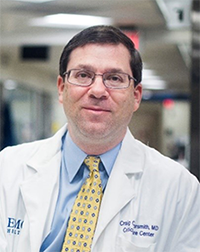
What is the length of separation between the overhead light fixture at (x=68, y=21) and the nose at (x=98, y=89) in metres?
4.74

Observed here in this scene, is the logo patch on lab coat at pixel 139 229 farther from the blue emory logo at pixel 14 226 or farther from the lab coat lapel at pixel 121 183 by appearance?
the blue emory logo at pixel 14 226

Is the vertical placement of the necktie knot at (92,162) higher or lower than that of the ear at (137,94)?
lower

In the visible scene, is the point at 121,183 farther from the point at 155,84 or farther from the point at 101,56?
the point at 155,84

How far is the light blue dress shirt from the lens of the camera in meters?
1.87

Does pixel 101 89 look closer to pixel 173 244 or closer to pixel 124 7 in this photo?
pixel 173 244

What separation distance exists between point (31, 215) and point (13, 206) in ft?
0.27

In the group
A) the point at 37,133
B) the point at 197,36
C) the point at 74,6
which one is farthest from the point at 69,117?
the point at 37,133

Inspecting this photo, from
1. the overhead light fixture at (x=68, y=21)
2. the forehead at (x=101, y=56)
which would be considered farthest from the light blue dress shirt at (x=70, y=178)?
the overhead light fixture at (x=68, y=21)

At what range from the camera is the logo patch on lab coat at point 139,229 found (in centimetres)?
184

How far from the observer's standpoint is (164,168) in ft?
6.41

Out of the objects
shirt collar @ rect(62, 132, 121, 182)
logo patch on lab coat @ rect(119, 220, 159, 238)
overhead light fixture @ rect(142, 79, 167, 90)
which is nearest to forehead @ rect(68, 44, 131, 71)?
shirt collar @ rect(62, 132, 121, 182)

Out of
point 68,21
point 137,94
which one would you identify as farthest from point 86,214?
point 68,21

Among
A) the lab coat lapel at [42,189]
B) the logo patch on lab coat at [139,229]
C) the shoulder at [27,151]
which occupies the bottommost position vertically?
the logo patch on lab coat at [139,229]

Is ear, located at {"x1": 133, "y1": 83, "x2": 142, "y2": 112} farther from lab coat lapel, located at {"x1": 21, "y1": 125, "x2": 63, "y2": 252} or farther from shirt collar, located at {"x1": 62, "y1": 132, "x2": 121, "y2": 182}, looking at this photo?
lab coat lapel, located at {"x1": 21, "y1": 125, "x2": 63, "y2": 252}
